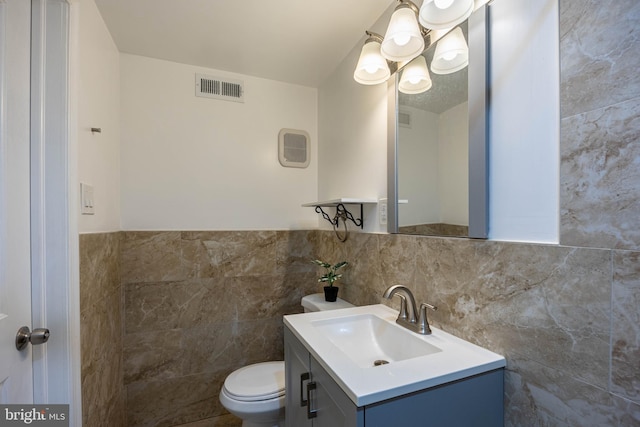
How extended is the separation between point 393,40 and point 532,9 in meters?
0.45

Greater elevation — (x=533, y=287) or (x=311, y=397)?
(x=533, y=287)

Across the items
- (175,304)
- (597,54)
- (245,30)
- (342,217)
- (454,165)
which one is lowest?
(175,304)

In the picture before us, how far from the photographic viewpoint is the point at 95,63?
1321 millimetres

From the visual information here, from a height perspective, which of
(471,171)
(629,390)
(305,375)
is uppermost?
(471,171)

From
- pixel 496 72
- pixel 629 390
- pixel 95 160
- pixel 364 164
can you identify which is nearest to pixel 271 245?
pixel 364 164

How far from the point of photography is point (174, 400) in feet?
5.87

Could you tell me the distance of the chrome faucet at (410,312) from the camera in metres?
1.04

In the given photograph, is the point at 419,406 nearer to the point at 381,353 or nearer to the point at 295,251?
the point at 381,353

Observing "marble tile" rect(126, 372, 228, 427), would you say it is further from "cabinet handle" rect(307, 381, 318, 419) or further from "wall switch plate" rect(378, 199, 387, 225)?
"wall switch plate" rect(378, 199, 387, 225)

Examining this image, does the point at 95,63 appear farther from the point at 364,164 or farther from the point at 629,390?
the point at 629,390

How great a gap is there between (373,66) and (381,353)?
1.29 meters

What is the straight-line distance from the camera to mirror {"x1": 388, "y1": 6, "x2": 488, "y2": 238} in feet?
3.05

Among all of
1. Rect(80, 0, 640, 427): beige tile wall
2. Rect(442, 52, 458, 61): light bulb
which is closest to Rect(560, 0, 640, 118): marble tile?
Rect(80, 0, 640, 427): beige tile wall

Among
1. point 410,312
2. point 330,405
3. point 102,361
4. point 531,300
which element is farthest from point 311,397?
point 102,361
